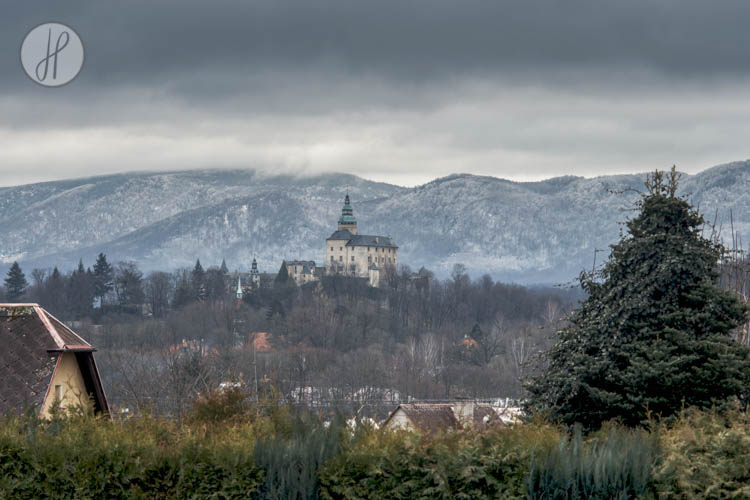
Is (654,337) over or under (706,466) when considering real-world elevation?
over

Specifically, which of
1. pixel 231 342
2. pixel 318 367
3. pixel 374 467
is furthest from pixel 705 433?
pixel 231 342

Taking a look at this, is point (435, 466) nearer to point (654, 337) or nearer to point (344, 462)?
point (344, 462)

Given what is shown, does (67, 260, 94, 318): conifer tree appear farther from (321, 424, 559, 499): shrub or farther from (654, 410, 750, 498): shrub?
(654, 410, 750, 498): shrub

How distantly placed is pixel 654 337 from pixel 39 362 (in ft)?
34.0

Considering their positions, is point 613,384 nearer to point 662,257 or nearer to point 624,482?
point 662,257

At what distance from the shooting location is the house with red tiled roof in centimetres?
1600

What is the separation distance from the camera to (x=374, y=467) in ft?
39.8

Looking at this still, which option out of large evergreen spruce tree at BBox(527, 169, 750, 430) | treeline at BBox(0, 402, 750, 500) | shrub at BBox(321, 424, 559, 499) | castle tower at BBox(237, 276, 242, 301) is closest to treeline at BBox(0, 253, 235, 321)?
castle tower at BBox(237, 276, 242, 301)

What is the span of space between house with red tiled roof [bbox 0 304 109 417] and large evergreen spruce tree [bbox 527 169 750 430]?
790 cm

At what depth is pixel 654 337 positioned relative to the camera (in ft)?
59.5

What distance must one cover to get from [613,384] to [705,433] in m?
5.55

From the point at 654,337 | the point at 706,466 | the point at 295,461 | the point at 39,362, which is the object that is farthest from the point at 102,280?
the point at 706,466

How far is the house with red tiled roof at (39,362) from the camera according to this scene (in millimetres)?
16000

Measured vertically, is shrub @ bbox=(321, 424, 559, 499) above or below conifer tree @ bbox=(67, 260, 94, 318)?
above
